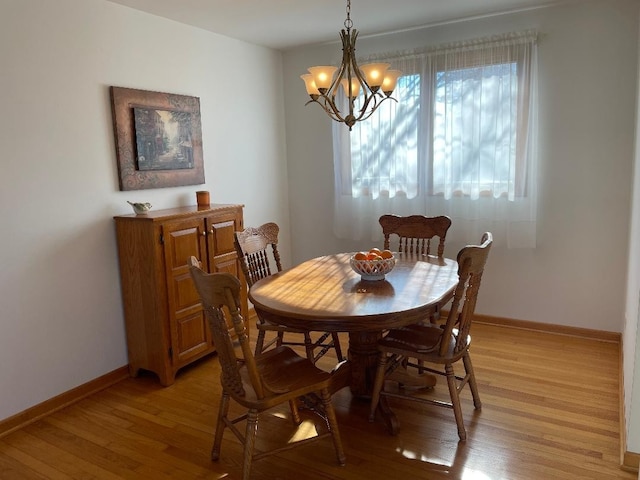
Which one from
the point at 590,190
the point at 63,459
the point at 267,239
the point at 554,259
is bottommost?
the point at 63,459

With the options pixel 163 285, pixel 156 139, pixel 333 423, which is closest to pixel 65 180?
pixel 156 139

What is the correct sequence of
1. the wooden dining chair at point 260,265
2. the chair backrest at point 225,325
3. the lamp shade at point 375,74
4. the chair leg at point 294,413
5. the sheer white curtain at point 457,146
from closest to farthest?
the chair backrest at point 225,325 < the lamp shade at point 375,74 < the chair leg at point 294,413 < the wooden dining chair at point 260,265 < the sheer white curtain at point 457,146

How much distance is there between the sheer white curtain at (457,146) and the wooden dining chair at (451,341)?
1451mm

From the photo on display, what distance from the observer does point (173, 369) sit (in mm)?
3115

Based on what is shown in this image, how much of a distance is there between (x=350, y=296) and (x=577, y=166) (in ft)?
7.42

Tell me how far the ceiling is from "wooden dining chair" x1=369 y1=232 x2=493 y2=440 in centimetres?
190

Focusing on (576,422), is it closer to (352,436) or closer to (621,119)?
(352,436)

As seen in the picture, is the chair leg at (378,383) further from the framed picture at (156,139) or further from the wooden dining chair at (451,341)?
the framed picture at (156,139)

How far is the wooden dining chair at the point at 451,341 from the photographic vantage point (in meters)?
2.17

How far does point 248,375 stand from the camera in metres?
2.05

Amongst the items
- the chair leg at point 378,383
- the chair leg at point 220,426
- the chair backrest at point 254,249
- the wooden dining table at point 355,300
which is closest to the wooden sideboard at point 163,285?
the chair backrest at point 254,249

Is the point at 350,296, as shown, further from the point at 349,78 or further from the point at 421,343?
the point at 349,78

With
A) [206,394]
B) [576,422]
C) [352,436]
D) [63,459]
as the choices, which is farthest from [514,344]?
[63,459]

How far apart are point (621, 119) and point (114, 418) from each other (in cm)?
376
